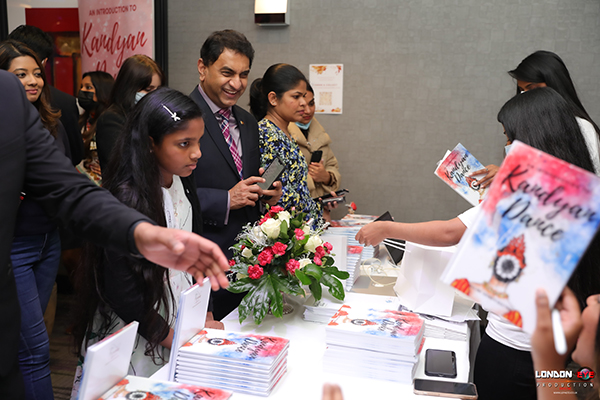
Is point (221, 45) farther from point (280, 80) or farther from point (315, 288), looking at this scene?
point (315, 288)

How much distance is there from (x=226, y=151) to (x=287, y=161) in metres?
0.36

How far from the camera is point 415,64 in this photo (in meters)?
3.98

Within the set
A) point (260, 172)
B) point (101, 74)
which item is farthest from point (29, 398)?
point (101, 74)

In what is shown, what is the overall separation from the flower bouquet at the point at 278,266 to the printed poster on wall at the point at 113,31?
8.77ft

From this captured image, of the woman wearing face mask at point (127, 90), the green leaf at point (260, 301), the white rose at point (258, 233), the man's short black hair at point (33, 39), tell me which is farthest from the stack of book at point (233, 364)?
the man's short black hair at point (33, 39)

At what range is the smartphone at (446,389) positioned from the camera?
126cm

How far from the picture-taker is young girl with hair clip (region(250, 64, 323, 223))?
2525 millimetres

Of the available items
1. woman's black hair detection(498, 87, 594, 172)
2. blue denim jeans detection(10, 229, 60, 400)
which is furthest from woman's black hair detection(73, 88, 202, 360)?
woman's black hair detection(498, 87, 594, 172)

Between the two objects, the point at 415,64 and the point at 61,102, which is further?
the point at 415,64

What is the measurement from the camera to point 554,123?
4.60 ft

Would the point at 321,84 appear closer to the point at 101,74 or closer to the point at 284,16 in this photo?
the point at 284,16

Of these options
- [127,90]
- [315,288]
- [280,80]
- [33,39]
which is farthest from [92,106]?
[315,288]

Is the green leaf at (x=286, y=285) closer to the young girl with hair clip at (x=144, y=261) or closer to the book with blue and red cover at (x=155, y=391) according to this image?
the young girl with hair clip at (x=144, y=261)

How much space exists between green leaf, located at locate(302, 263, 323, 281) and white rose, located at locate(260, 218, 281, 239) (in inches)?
6.1
